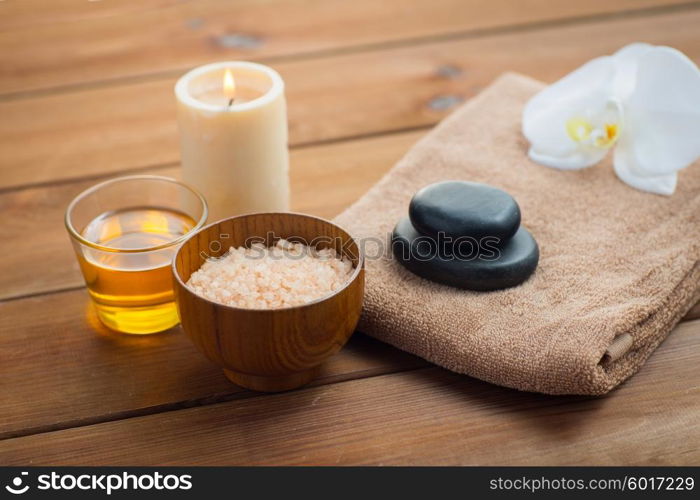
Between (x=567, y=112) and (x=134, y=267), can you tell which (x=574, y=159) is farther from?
(x=134, y=267)

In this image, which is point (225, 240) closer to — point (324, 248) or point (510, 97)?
point (324, 248)

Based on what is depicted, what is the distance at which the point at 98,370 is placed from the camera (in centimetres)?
62

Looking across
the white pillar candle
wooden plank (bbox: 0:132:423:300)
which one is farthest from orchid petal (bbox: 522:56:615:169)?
the white pillar candle

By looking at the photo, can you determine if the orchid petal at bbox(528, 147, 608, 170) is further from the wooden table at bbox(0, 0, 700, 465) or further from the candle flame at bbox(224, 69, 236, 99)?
the candle flame at bbox(224, 69, 236, 99)

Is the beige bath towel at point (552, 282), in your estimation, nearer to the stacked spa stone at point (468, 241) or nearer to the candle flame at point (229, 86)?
the stacked spa stone at point (468, 241)

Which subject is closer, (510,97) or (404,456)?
(404,456)

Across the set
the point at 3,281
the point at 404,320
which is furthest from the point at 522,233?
the point at 3,281

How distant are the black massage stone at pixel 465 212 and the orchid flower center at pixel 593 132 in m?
0.17

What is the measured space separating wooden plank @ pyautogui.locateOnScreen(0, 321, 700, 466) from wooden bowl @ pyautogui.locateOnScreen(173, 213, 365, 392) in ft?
0.11

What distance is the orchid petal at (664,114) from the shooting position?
0.75m

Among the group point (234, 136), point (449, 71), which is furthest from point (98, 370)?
point (449, 71)

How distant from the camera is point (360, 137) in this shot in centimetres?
89

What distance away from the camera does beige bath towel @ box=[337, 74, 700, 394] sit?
1.94ft
